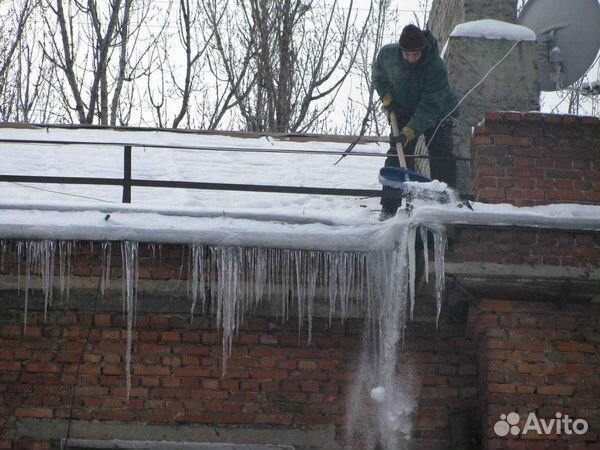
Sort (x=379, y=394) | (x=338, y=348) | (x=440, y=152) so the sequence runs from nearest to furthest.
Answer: (x=379, y=394), (x=338, y=348), (x=440, y=152)

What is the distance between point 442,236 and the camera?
586 centimetres

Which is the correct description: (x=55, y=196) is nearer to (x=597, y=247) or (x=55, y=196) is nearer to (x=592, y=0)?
(x=597, y=247)

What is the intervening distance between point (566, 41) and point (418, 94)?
1.56 meters

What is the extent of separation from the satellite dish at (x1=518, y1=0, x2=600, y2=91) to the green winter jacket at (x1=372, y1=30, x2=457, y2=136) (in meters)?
0.98

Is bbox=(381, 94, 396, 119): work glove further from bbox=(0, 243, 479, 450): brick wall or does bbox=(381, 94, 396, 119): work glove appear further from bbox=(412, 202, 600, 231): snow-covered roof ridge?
bbox=(0, 243, 479, 450): brick wall

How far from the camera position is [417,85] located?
7.34m

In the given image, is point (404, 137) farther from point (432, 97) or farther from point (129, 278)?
point (129, 278)

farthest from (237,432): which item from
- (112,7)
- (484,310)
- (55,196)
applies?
(112,7)

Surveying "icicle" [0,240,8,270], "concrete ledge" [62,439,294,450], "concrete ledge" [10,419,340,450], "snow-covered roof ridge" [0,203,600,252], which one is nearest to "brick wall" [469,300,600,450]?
"snow-covered roof ridge" [0,203,600,252]

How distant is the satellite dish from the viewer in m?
7.82

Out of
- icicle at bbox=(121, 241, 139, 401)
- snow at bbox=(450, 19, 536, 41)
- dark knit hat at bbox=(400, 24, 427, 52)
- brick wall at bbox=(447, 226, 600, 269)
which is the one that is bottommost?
icicle at bbox=(121, 241, 139, 401)

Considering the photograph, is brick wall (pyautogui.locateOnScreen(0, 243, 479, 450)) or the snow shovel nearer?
the snow shovel

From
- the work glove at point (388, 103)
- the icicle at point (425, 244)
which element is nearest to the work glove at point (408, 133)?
the work glove at point (388, 103)

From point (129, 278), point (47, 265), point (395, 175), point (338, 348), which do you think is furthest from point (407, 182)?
point (47, 265)
